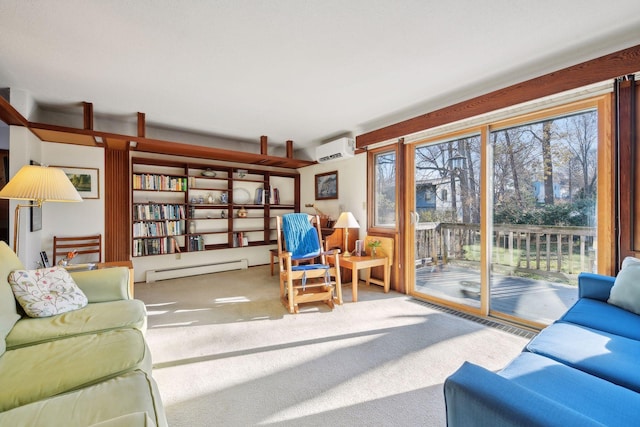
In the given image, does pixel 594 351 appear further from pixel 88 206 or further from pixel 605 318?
pixel 88 206

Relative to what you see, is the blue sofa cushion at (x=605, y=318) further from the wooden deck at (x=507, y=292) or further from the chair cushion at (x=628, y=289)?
the wooden deck at (x=507, y=292)

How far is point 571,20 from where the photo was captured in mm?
1718

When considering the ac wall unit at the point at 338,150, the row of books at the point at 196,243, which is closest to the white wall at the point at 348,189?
the ac wall unit at the point at 338,150

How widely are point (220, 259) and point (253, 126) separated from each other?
247cm

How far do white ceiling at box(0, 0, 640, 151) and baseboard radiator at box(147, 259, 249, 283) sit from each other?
2.48 meters

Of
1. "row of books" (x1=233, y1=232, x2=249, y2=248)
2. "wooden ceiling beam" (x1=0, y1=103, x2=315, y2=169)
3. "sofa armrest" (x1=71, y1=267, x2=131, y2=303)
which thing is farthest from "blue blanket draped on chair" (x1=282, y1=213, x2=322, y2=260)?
"row of books" (x1=233, y1=232, x2=249, y2=248)

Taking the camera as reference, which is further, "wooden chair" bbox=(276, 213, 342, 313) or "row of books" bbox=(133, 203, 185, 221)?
"row of books" bbox=(133, 203, 185, 221)

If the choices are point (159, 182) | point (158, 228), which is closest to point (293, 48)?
point (159, 182)

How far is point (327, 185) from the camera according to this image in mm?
→ 4773

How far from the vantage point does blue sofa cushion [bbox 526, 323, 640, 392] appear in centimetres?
110

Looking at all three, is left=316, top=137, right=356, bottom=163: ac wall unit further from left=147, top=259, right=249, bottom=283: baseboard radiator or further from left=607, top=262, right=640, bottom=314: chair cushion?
left=607, top=262, right=640, bottom=314: chair cushion

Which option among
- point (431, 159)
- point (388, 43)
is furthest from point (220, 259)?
point (388, 43)

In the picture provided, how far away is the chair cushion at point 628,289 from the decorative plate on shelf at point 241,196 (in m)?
4.82

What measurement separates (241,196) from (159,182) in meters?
1.37
